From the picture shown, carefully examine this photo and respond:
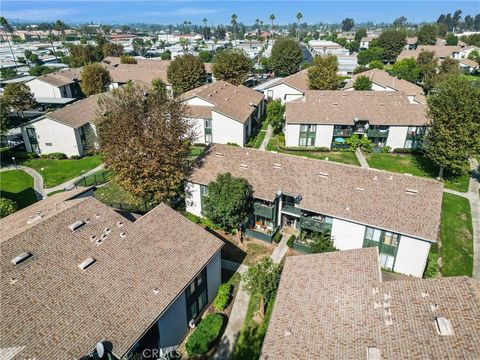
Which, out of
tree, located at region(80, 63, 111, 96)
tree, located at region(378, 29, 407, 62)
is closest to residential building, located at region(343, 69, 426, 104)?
tree, located at region(80, 63, 111, 96)

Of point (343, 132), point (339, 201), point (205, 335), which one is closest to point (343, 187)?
point (339, 201)

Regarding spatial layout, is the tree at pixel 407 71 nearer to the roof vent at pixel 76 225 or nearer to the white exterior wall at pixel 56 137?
the white exterior wall at pixel 56 137

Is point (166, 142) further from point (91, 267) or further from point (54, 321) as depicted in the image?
point (54, 321)

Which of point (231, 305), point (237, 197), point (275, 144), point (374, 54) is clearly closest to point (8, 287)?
point (231, 305)

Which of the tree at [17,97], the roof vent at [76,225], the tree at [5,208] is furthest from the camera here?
the tree at [17,97]

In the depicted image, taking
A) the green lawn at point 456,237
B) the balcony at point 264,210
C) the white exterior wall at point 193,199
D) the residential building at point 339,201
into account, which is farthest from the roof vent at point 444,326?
the white exterior wall at point 193,199

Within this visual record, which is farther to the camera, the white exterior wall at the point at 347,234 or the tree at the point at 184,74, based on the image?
the tree at the point at 184,74
